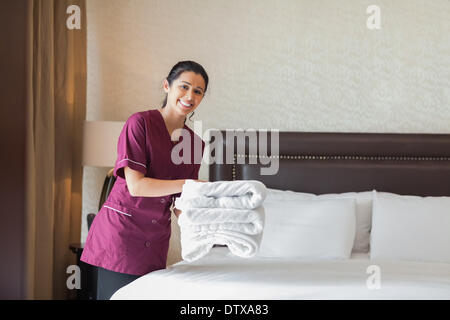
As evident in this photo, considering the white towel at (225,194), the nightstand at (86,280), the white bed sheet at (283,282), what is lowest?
the nightstand at (86,280)

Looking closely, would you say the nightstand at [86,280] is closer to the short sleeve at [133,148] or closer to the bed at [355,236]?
the bed at [355,236]

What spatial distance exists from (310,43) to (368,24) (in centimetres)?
36

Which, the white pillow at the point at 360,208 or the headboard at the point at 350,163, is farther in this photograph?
the headboard at the point at 350,163

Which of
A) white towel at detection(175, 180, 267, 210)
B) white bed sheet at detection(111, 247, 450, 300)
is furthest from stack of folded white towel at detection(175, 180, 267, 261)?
white bed sheet at detection(111, 247, 450, 300)

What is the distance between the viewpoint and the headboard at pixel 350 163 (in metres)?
3.13

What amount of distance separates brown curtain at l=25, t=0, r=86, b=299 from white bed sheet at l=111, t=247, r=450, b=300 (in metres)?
1.08

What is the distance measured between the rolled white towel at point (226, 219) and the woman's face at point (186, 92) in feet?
1.53

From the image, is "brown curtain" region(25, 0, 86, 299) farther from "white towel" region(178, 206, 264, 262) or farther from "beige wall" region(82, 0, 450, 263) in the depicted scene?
"white towel" region(178, 206, 264, 262)

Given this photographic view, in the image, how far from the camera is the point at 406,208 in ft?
9.31

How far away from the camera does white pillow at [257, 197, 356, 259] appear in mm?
2760

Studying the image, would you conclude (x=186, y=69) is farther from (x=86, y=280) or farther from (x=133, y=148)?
(x=86, y=280)

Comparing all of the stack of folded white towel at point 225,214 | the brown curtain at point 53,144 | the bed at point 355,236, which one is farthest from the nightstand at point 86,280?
the stack of folded white towel at point 225,214
